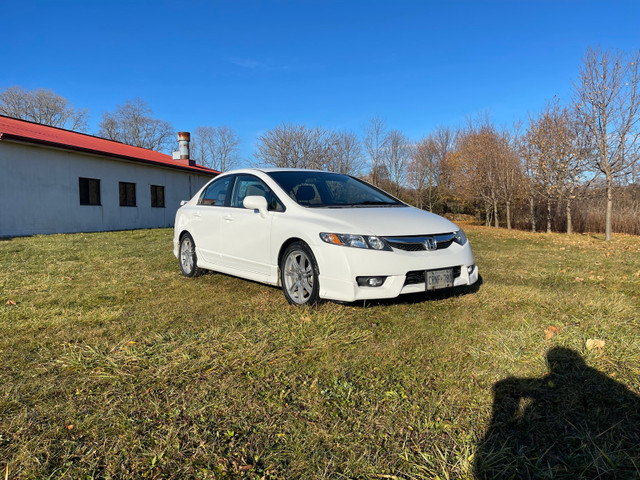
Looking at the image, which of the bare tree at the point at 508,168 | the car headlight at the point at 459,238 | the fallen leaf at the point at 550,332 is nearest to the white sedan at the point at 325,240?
the car headlight at the point at 459,238

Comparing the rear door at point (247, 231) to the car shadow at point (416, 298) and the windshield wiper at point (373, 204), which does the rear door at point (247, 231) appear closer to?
the windshield wiper at point (373, 204)

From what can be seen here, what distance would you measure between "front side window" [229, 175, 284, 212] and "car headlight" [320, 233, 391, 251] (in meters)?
0.93

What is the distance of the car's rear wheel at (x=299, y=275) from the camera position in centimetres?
387

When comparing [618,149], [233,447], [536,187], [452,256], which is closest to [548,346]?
[452,256]

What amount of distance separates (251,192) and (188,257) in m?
1.63

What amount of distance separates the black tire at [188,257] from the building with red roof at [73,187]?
36.6 feet

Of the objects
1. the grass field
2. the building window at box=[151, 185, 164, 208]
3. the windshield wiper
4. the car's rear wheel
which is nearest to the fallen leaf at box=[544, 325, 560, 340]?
the grass field

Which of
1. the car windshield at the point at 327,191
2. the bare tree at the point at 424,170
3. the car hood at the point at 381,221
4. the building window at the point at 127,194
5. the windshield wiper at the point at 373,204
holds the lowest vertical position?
the car hood at the point at 381,221

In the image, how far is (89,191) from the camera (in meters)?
16.6

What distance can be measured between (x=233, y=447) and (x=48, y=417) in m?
1.03

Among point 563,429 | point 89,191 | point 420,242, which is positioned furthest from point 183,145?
point 563,429

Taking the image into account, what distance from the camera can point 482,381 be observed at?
2451 mm

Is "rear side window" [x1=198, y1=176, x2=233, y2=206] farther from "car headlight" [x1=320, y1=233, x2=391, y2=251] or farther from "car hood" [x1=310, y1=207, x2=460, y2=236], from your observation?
"car headlight" [x1=320, y1=233, x2=391, y2=251]

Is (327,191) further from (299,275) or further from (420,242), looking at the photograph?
(420,242)
